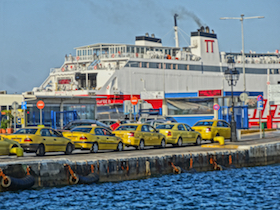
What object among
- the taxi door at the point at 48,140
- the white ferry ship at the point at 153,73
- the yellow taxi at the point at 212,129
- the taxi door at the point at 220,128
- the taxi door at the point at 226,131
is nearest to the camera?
the taxi door at the point at 48,140

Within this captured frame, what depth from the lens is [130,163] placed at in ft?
66.2

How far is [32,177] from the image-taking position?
16.5 metres

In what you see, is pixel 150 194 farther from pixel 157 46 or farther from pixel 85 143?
pixel 157 46

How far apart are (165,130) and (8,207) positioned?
15.7 m

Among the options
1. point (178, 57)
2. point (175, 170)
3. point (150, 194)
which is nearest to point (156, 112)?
point (178, 57)

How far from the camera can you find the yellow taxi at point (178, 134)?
2891 cm

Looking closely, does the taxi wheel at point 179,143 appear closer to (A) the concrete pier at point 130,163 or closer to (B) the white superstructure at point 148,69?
(A) the concrete pier at point 130,163

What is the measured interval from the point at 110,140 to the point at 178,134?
5.55 meters

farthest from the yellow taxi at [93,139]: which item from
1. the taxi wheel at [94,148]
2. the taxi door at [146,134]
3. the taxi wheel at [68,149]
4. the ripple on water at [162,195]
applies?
the ripple on water at [162,195]

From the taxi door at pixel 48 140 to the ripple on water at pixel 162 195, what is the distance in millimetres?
4547

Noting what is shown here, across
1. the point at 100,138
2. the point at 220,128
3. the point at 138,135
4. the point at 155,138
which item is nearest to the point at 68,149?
the point at 100,138

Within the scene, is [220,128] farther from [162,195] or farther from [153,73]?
[153,73]

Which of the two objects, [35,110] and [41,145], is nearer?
[41,145]

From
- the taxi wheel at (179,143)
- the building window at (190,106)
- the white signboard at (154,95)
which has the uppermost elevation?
the white signboard at (154,95)
